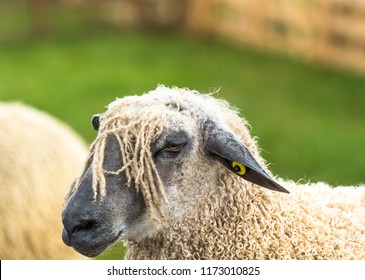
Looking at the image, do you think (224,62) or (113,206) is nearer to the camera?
(113,206)

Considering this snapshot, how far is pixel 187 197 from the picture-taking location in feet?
11.5

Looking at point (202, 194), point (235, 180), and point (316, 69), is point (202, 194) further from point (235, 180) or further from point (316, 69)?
point (316, 69)

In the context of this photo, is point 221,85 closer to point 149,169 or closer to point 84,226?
point 149,169

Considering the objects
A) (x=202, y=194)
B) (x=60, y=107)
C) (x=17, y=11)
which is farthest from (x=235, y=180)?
(x=17, y=11)

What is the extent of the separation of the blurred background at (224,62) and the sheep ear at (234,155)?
4334mm

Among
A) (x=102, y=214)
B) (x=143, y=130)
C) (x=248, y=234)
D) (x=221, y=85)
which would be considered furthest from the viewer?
(x=221, y=85)

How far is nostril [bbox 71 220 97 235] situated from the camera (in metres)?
3.31

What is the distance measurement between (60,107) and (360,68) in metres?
4.42

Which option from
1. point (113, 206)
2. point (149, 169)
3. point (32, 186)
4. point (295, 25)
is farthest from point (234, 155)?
point (295, 25)

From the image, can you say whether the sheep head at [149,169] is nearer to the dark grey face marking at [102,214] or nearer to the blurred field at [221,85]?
the dark grey face marking at [102,214]

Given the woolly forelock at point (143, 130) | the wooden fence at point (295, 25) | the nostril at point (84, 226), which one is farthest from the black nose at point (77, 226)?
the wooden fence at point (295, 25)

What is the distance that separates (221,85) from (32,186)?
6.24 metres

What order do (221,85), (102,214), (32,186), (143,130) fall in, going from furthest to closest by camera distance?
(221,85) → (32,186) → (143,130) → (102,214)

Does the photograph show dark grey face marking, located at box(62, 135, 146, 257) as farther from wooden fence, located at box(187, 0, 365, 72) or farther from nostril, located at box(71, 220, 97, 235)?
wooden fence, located at box(187, 0, 365, 72)
